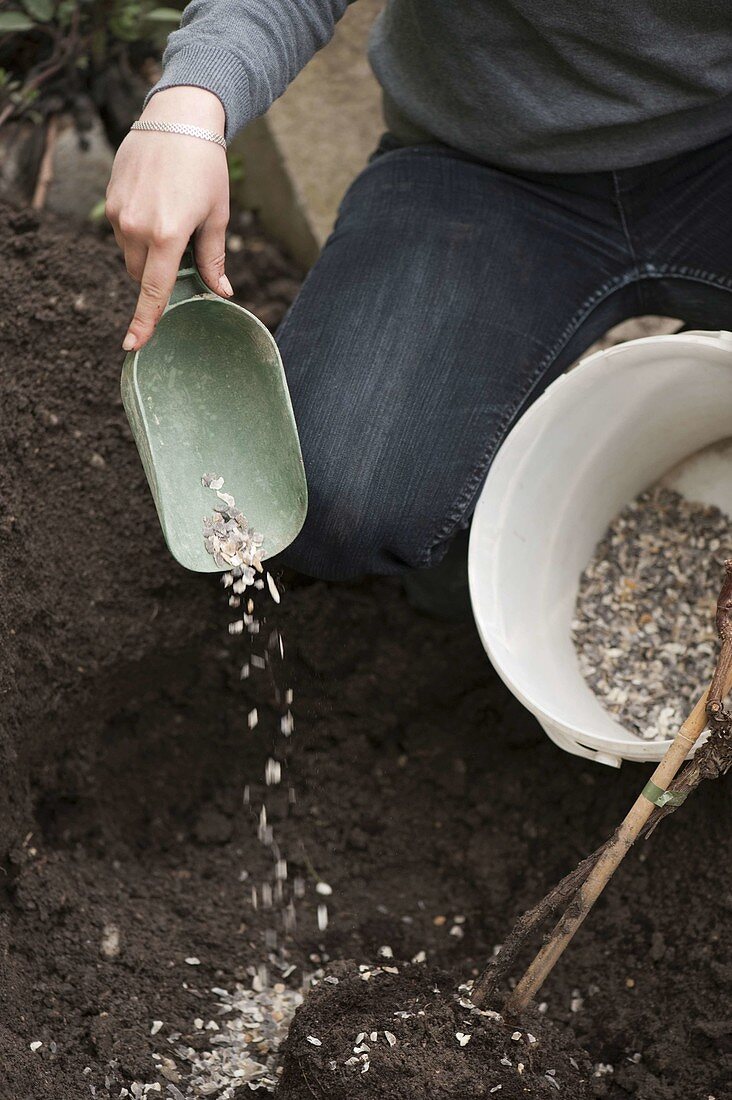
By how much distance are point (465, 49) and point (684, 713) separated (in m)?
0.84

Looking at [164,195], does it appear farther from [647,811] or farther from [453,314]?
[647,811]

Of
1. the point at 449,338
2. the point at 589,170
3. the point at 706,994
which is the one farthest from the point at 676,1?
the point at 706,994

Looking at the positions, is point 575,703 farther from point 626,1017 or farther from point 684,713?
point 626,1017

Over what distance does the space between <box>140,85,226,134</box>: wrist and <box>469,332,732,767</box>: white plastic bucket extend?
47 cm

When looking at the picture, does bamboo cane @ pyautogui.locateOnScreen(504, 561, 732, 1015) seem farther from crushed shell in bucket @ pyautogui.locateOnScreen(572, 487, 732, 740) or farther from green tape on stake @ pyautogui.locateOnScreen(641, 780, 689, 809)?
Result: crushed shell in bucket @ pyautogui.locateOnScreen(572, 487, 732, 740)

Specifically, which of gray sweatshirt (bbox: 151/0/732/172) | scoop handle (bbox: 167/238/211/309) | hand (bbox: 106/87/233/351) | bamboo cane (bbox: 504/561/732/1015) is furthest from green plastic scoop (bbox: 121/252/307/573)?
bamboo cane (bbox: 504/561/732/1015)

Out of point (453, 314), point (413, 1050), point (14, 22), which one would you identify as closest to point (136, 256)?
point (453, 314)

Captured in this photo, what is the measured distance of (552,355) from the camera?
1.33 m

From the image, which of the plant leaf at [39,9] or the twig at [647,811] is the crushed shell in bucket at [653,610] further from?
the plant leaf at [39,9]

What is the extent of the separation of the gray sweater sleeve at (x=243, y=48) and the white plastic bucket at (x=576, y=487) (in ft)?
1.49

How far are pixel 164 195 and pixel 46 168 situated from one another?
970mm

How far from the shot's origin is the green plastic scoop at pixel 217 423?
116 cm

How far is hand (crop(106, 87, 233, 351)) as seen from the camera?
97cm

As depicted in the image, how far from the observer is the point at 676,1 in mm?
1162
